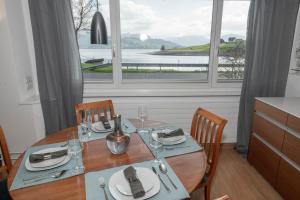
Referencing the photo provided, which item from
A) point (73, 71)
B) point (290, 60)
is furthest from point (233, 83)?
point (73, 71)

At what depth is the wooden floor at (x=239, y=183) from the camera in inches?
79.2

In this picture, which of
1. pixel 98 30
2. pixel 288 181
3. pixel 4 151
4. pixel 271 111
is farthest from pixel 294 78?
pixel 4 151

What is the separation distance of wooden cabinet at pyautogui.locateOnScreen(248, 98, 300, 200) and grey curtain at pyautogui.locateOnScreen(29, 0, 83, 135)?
2087 mm

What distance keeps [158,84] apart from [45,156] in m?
1.83


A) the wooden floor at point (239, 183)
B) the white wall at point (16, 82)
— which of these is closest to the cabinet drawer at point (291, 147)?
the wooden floor at point (239, 183)

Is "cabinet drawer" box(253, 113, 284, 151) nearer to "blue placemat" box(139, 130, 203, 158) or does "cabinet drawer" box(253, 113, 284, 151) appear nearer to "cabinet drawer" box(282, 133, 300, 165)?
"cabinet drawer" box(282, 133, 300, 165)

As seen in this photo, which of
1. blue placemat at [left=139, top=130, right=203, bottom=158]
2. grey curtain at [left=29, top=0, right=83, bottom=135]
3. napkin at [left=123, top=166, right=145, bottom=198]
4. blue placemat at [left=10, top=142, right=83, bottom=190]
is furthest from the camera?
grey curtain at [left=29, top=0, right=83, bottom=135]

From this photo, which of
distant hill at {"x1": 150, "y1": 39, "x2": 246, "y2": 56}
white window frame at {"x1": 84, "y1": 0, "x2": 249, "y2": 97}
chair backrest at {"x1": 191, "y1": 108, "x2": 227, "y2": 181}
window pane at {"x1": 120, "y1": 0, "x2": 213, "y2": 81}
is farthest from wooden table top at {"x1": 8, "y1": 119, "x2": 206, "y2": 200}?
distant hill at {"x1": 150, "y1": 39, "x2": 246, "y2": 56}

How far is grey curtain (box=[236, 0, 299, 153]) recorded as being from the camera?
232cm

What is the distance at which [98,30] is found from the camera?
170cm

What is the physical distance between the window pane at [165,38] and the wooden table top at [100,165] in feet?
4.81

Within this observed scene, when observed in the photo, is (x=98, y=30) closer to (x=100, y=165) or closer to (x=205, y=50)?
(x=100, y=165)

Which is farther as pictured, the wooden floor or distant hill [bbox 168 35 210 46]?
distant hill [bbox 168 35 210 46]

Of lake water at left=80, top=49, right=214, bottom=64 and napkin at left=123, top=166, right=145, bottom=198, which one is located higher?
lake water at left=80, top=49, right=214, bottom=64
